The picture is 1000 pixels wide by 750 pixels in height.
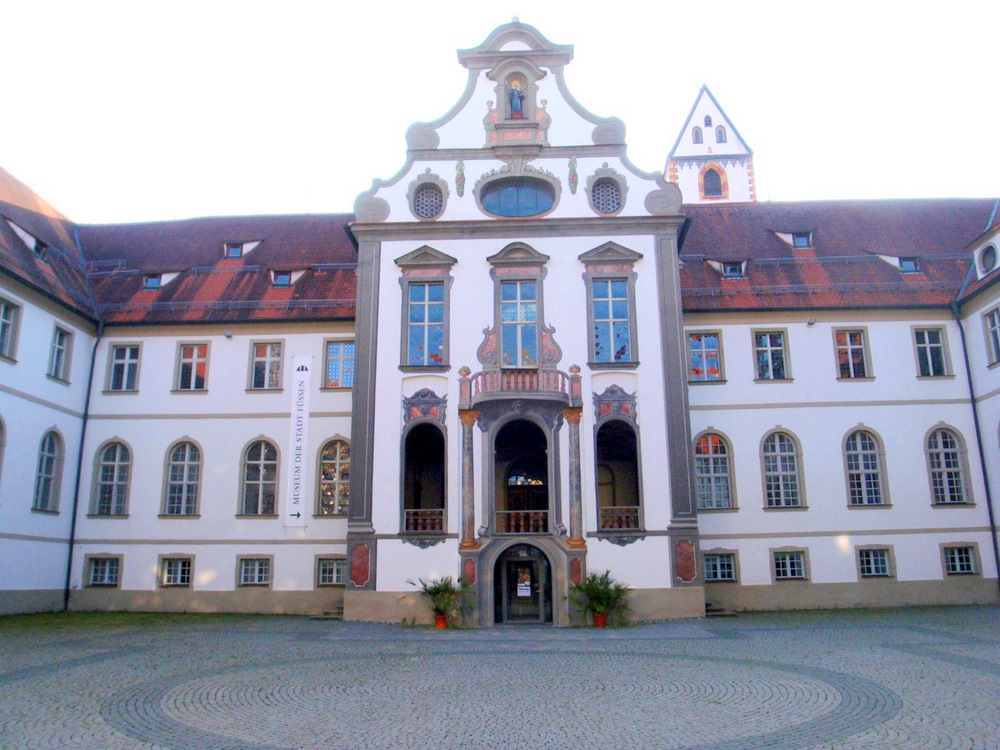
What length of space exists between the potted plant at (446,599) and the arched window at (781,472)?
9.99 metres

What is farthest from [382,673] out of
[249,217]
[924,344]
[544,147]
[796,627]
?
[249,217]

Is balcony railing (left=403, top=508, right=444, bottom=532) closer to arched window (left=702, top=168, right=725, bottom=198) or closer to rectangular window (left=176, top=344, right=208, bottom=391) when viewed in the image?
rectangular window (left=176, top=344, right=208, bottom=391)

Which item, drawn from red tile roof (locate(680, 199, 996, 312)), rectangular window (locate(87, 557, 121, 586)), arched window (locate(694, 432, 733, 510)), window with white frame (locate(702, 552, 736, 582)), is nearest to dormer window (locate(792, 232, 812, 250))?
red tile roof (locate(680, 199, 996, 312))

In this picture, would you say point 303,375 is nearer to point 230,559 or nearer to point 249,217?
point 230,559

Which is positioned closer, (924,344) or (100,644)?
(100,644)

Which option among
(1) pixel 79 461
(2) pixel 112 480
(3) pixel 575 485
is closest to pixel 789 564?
(3) pixel 575 485

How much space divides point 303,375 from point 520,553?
28.3ft

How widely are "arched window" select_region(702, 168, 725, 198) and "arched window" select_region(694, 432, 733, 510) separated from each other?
89.3 feet

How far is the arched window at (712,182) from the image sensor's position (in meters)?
49.6

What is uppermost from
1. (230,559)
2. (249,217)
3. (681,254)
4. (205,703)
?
(249,217)

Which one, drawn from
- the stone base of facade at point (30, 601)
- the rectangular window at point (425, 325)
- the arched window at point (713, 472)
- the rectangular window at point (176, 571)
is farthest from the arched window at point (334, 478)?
the arched window at point (713, 472)

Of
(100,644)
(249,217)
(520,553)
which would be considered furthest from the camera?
(249,217)

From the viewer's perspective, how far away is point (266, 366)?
2712 cm

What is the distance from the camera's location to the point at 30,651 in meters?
15.7
